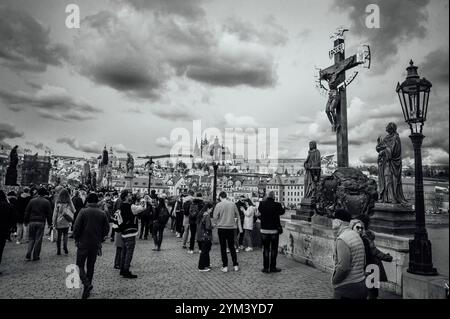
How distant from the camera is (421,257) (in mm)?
4844

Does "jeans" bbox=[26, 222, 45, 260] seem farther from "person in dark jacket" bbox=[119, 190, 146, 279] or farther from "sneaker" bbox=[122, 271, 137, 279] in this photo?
"sneaker" bbox=[122, 271, 137, 279]

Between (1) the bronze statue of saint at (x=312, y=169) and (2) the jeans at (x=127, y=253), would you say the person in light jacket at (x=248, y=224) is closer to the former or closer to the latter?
(1) the bronze statue of saint at (x=312, y=169)

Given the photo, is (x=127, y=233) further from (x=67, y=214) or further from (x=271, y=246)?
(x=67, y=214)

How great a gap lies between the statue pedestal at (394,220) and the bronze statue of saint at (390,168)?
27 cm

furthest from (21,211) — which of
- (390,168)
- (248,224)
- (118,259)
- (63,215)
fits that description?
(390,168)

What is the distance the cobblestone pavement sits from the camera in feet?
20.0

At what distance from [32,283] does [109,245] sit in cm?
579

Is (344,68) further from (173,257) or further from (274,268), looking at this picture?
(173,257)

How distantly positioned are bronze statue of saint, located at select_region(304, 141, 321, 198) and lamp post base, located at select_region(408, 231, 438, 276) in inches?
228

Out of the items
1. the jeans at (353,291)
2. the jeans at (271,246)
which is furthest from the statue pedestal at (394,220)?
the jeans at (353,291)

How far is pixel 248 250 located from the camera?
1155 centimetres

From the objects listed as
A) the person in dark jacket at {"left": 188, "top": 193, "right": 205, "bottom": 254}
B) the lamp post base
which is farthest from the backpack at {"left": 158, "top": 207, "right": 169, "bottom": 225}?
the lamp post base

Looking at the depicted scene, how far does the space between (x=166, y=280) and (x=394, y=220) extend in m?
5.25
